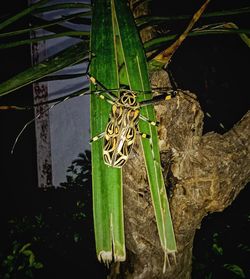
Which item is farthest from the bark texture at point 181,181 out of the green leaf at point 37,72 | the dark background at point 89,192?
the dark background at point 89,192

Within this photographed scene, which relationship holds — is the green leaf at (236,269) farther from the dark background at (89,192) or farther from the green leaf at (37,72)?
the green leaf at (37,72)

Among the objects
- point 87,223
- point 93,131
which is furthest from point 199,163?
point 87,223

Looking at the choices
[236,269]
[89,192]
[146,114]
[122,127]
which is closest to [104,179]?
[146,114]

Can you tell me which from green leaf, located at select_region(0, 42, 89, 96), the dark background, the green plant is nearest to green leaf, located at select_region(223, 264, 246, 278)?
the dark background

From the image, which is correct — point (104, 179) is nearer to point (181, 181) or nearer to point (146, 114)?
point (146, 114)

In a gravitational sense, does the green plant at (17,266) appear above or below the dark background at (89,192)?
below
